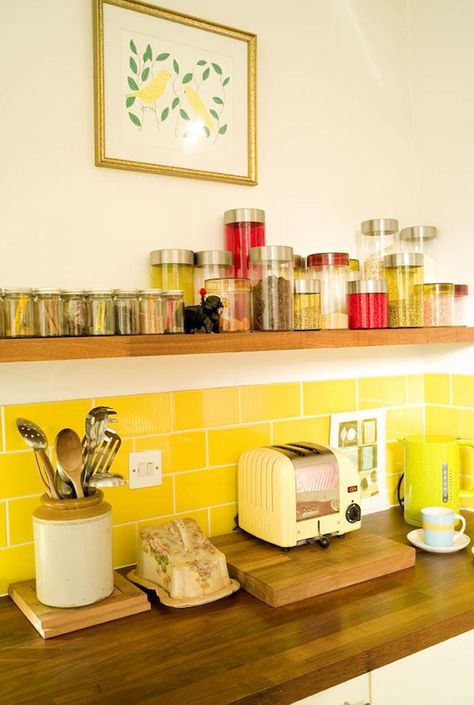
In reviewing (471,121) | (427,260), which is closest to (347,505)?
(427,260)

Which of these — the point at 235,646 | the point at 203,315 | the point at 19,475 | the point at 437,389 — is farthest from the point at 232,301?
the point at 437,389

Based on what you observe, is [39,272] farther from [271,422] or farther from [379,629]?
[379,629]

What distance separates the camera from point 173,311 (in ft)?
5.00

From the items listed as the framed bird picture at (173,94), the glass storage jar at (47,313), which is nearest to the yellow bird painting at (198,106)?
the framed bird picture at (173,94)

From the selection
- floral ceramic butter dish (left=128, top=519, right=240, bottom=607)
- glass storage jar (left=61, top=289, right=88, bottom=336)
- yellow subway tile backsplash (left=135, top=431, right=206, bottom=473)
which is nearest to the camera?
glass storage jar (left=61, top=289, right=88, bottom=336)

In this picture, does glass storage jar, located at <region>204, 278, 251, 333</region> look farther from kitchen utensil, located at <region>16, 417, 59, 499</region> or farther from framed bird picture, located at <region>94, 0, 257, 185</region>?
kitchen utensil, located at <region>16, 417, 59, 499</region>

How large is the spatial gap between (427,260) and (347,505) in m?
0.81

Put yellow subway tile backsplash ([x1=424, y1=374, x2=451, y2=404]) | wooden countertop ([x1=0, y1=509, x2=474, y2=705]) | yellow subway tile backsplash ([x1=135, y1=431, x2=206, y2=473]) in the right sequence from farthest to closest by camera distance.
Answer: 1. yellow subway tile backsplash ([x1=424, y1=374, x2=451, y2=404])
2. yellow subway tile backsplash ([x1=135, y1=431, x2=206, y2=473])
3. wooden countertop ([x1=0, y1=509, x2=474, y2=705])

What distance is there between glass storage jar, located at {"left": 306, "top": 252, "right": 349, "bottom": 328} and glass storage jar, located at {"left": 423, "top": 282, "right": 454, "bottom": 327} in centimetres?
31

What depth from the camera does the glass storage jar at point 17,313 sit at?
Answer: 1.36 m

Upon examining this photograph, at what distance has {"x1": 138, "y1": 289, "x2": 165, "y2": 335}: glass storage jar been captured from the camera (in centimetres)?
149

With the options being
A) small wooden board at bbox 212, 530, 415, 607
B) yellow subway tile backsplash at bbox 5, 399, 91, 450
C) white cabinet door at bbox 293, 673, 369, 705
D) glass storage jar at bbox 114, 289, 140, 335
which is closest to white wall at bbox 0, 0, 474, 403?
yellow subway tile backsplash at bbox 5, 399, 91, 450

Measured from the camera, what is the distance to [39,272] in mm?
1594

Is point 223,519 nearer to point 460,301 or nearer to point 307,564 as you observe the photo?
point 307,564
